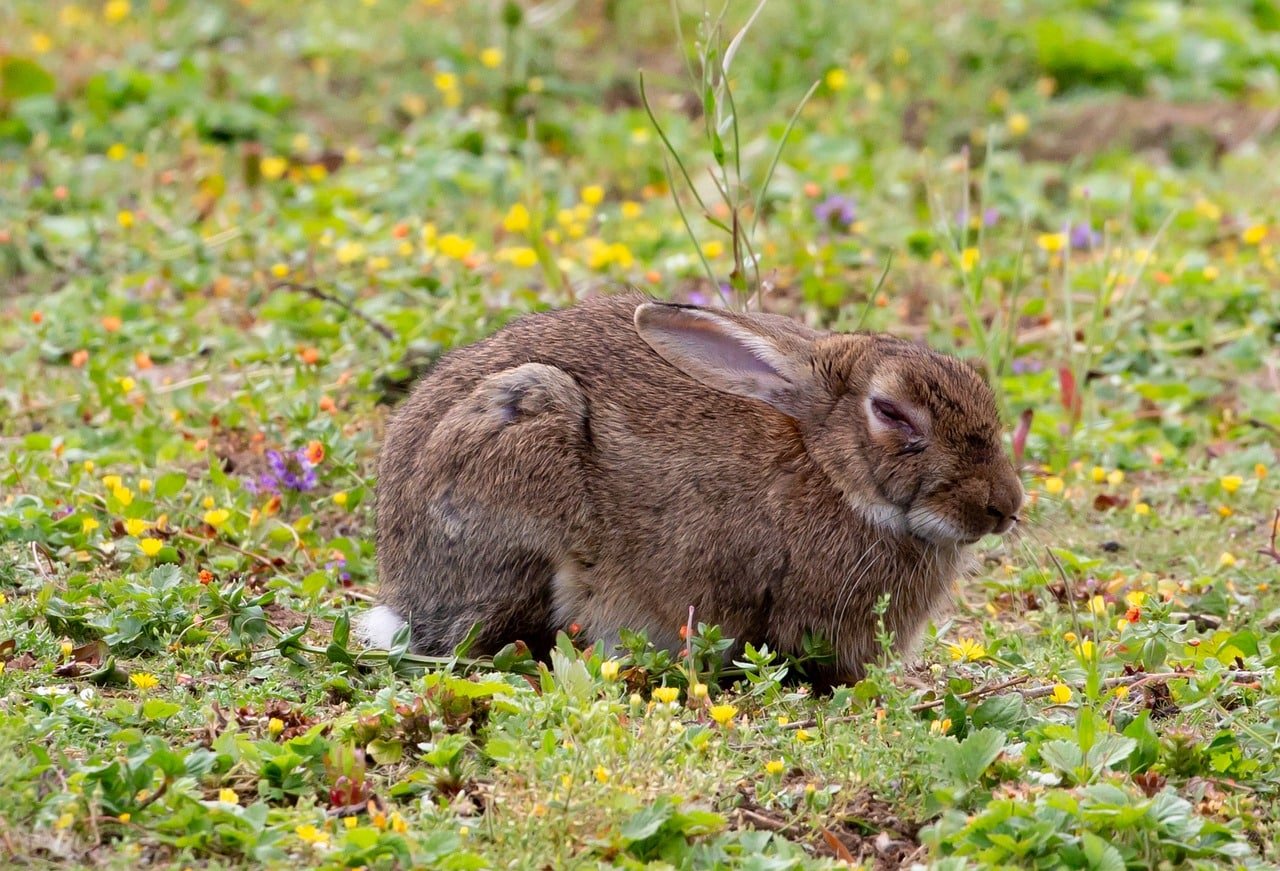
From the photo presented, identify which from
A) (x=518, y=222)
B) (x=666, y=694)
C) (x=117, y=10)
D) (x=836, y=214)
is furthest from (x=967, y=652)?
(x=117, y=10)

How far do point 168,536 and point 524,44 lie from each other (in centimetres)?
540

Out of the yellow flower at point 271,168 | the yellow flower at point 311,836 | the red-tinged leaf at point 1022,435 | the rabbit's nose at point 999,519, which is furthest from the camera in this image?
the yellow flower at point 271,168

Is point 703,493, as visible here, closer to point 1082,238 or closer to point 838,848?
point 838,848

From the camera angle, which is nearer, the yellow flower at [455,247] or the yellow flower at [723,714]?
the yellow flower at [723,714]

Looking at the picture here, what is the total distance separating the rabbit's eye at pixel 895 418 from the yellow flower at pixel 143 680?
201cm

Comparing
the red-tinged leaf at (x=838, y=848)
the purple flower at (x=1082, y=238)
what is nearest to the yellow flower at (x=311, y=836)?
the red-tinged leaf at (x=838, y=848)

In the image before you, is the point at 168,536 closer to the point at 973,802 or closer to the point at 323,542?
the point at 323,542

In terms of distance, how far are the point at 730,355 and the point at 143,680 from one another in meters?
1.79

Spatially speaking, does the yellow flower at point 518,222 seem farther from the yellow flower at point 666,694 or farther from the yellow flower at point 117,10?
the yellow flower at point 117,10

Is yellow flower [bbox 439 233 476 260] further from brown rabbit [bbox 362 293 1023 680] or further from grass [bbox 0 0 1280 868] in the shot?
brown rabbit [bbox 362 293 1023 680]

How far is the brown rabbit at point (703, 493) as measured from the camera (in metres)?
4.76

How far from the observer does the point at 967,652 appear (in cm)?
473

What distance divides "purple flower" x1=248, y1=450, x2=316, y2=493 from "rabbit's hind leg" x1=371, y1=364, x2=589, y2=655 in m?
0.94

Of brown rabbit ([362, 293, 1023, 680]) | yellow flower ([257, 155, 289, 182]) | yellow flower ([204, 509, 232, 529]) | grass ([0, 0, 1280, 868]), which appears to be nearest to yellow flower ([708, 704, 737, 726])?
grass ([0, 0, 1280, 868])
